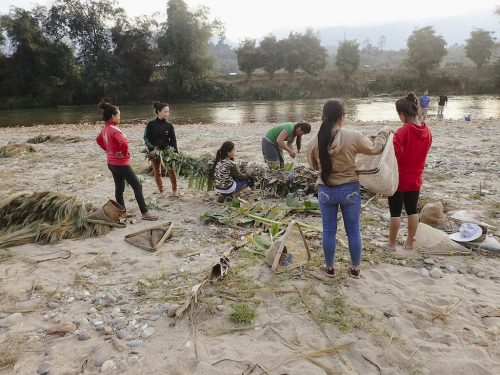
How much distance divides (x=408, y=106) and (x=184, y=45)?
42654mm

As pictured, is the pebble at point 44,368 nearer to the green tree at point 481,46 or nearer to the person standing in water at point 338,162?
the person standing in water at point 338,162

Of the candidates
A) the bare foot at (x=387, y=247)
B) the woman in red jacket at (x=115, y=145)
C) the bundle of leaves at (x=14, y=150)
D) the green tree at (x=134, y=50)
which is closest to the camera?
the bare foot at (x=387, y=247)

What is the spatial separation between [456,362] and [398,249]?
185cm

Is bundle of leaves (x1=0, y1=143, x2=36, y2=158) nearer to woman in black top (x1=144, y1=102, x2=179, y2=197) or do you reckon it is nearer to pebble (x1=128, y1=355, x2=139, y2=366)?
woman in black top (x1=144, y1=102, x2=179, y2=197)

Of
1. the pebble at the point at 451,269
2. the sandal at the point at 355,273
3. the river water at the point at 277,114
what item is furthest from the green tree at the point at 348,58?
the sandal at the point at 355,273

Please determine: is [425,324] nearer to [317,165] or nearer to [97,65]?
[317,165]

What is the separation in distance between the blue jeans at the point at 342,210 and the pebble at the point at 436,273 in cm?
80

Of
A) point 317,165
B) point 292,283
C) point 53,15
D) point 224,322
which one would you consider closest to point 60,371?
point 224,322

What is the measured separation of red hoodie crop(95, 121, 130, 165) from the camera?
514 cm

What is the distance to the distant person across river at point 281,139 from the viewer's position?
6396mm

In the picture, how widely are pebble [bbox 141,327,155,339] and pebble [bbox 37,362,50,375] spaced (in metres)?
0.69

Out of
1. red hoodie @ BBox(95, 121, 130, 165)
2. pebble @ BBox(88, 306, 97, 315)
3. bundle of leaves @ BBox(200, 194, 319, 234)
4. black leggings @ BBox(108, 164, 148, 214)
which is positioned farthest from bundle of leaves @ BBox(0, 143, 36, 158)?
pebble @ BBox(88, 306, 97, 315)

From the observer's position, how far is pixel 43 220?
17.4 feet

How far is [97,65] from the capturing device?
4422cm
